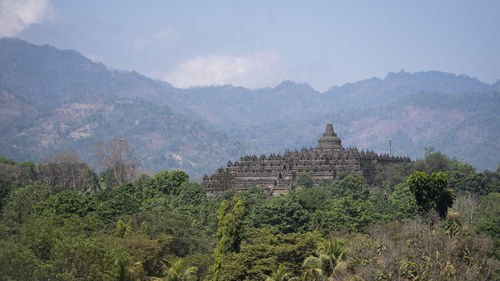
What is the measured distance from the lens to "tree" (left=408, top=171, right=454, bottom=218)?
201 ft

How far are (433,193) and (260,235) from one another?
16.7 m

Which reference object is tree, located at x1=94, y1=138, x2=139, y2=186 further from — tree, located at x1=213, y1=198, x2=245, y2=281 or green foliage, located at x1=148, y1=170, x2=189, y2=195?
tree, located at x1=213, y1=198, x2=245, y2=281

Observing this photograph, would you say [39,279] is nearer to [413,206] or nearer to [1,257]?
[1,257]

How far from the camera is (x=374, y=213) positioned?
76.9 metres

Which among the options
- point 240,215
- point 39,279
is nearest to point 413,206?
point 240,215

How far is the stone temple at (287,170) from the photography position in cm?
11875

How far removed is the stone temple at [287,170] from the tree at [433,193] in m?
54.4

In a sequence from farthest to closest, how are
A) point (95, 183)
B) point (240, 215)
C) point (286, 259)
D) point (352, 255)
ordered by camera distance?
1. point (95, 183)
2. point (240, 215)
3. point (286, 259)
4. point (352, 255)

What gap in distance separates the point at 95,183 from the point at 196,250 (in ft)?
208

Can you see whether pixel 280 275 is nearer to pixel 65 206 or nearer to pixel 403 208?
pixel 403 208

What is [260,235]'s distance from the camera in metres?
68.1

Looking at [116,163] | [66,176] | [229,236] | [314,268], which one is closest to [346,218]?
[229,236]

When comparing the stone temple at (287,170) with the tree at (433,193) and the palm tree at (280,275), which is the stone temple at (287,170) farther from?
Result: the palm tree at (280,275)

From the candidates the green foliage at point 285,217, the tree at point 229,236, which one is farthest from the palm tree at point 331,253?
the green foliage at point 285,217
